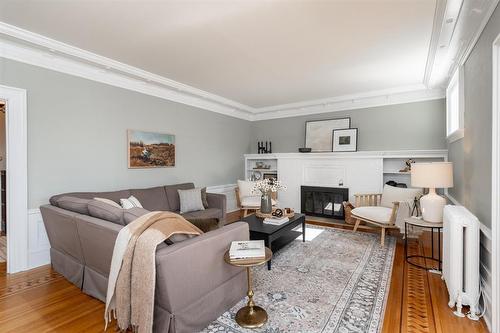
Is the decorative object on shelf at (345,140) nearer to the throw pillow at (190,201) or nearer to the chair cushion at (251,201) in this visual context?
the chair cushion at (251,201)

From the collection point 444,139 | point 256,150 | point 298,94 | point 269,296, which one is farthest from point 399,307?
point 256,150

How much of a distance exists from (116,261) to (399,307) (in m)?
2.39

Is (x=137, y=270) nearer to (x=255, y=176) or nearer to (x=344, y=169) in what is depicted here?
(x=344, y=169)

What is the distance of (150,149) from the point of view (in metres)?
4.43

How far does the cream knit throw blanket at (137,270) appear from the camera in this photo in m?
1.67

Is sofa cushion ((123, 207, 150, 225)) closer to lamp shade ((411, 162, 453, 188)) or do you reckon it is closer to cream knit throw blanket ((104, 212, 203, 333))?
cream knit throw blanket ((104, 212, 203, 333))

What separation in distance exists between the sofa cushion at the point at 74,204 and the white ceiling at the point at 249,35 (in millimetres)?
1796

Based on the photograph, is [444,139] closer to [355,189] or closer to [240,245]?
[355,189]

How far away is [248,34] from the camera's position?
2.79 m

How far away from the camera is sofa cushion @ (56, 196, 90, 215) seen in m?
2.45

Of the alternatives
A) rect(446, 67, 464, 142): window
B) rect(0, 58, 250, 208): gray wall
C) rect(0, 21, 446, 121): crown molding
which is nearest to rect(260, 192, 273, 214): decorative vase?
rect(0, 58, 250, 208): gray wall

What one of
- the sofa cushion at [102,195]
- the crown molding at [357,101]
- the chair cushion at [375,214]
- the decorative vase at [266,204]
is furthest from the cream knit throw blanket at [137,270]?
the crown molding at [357,101]

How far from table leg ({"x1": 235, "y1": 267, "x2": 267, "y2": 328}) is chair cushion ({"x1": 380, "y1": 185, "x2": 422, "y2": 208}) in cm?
319

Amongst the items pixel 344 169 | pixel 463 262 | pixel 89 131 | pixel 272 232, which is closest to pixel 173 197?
pixel 89 131
